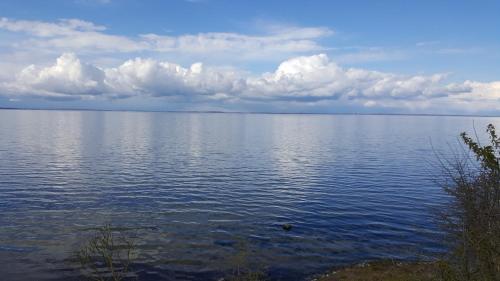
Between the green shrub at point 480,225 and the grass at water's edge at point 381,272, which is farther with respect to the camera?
the grass at water's edge at point 381,272

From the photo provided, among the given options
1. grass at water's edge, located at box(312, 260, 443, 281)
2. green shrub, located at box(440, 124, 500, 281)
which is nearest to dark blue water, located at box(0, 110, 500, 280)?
grass at water's edge, located at box(312, 260, 443, 281)

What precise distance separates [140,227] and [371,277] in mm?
22780

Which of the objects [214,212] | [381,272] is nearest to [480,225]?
[381,272]

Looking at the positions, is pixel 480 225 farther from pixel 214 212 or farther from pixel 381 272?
pixel 214 212

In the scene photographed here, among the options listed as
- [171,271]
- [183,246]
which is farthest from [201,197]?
[171,271]

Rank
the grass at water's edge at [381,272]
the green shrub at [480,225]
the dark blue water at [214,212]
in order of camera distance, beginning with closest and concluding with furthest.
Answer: the green shrub at [480,225] < the grass at water's edge at [381,272] < the dark blue water at [214,212]

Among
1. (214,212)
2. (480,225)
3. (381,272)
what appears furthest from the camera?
(214,212)

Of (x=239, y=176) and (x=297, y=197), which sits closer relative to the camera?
(x=297, y=197)

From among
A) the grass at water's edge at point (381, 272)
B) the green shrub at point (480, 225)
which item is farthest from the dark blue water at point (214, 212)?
the green shrub at point (480, 225)

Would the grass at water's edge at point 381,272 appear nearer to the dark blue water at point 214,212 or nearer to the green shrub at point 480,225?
the dark blue water at point 214,212

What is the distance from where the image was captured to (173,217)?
150 feet

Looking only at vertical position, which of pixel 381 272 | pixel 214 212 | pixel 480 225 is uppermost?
pixel 480 225

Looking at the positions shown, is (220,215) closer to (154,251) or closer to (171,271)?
(154,251)

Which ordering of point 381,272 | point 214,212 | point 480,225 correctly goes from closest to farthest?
point 480,225
point 381,272
point 214,212
